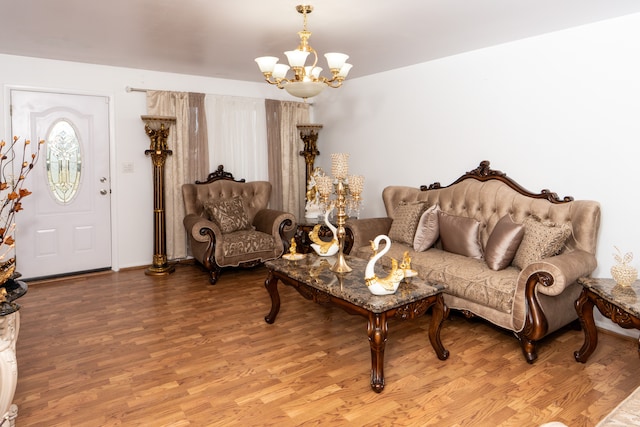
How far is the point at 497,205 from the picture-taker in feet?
12.7

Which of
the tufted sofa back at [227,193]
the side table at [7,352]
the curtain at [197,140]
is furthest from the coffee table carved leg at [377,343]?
the curtain at [197,140]

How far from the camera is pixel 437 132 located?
181 inches

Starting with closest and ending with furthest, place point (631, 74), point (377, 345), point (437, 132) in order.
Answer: point (377, 345) → point (631, 74) → point (437, 132)

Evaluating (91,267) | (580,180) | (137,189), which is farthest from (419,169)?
(91,267)

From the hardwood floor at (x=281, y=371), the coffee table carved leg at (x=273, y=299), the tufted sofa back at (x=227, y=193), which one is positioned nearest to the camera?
the hardwood floor at (x=281, y=371)

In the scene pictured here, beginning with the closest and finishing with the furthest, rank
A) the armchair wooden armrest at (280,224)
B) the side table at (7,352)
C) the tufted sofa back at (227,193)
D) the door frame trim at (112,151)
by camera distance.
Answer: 1. the side table at (7,352)
2. the door frame trim at (112,151)
3. the armchair wooden armrest at (280,224)
4. the tufted sofa back at (227,193)

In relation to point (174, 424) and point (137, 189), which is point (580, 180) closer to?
point (174, 424)

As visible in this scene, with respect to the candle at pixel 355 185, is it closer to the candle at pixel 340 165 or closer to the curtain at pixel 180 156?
the candle at pixel 340 165

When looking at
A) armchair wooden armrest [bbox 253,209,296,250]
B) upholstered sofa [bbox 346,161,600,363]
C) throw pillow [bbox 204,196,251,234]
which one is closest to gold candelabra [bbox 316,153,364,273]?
upholstered sofa [bbox 346,161,600,363]

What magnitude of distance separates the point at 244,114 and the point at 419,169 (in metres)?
2.50

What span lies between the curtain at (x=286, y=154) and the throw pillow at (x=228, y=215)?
36.5 inches

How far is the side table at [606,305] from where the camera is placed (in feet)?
7.93

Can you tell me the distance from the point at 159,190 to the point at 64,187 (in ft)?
3.33

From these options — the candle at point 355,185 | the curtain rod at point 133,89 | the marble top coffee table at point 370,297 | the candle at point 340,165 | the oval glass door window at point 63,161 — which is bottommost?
the marble top coffee table at point 370,297
